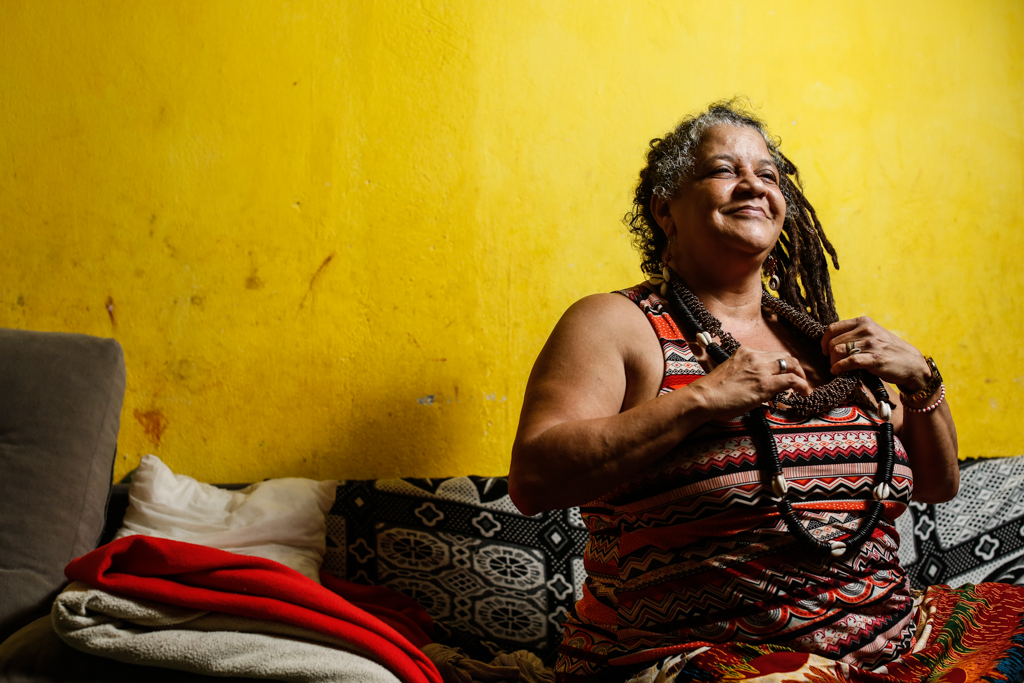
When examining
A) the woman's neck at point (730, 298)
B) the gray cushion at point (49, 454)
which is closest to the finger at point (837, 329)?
the woman's neck at point (730, 298)

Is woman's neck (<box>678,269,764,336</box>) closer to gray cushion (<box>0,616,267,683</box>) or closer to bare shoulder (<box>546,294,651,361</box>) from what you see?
bare shoulder (<box>546,294,651,361</box>)

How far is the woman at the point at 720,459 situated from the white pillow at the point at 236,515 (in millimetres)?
646

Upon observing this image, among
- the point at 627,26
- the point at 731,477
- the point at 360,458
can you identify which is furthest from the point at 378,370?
the point at 627,26

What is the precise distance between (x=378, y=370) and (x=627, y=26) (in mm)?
1182

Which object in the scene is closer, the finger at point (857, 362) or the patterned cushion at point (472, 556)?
the finger at point (857, 362)

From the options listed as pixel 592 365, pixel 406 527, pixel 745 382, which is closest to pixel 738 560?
pixel 745 382

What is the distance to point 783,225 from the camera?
155 centimetres

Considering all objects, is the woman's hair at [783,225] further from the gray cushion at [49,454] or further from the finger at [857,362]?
the gray cushion at [49,454]

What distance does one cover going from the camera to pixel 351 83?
1.79m

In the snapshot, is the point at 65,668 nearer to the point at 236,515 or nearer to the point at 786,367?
the point at 236,515

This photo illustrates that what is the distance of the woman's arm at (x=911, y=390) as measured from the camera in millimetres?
1246

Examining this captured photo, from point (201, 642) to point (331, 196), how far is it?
1108mm

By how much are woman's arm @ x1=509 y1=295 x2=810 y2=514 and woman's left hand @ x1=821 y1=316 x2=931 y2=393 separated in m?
0.18

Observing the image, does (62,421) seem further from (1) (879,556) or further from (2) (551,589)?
(1) (879,556)
